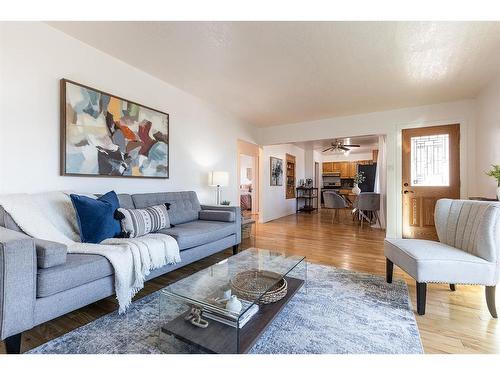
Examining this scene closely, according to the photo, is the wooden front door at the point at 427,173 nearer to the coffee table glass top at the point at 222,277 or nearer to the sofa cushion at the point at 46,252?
the coffee table glass top at the point at 222,277

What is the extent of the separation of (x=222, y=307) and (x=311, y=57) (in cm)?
260

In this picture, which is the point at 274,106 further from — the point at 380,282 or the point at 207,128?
the point at 380,282

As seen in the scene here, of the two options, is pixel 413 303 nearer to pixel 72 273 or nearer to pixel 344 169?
pixel 72 273

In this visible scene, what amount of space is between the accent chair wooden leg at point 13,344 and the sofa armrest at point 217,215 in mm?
2168

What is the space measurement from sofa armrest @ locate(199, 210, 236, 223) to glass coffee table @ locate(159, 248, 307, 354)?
134 cm

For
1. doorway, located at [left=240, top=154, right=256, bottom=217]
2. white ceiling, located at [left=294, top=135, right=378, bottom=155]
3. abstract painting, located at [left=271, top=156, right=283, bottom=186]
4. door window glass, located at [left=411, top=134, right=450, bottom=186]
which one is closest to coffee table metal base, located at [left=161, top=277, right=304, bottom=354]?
door window glass, located at [left=411, top=134, right=450, bottom=186]

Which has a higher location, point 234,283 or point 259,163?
point 259,163

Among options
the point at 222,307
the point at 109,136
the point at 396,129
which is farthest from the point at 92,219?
the point at 396,129

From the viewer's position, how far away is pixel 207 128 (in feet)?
13.8

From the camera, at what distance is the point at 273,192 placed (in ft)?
21.9

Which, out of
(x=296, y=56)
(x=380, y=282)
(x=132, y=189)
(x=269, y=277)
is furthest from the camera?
(x=132, y=189)

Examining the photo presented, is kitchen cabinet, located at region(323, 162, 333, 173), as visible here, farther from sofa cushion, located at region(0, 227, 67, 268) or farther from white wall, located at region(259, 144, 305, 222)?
sofa cushion, located at region(0, 227, 67, 268)
